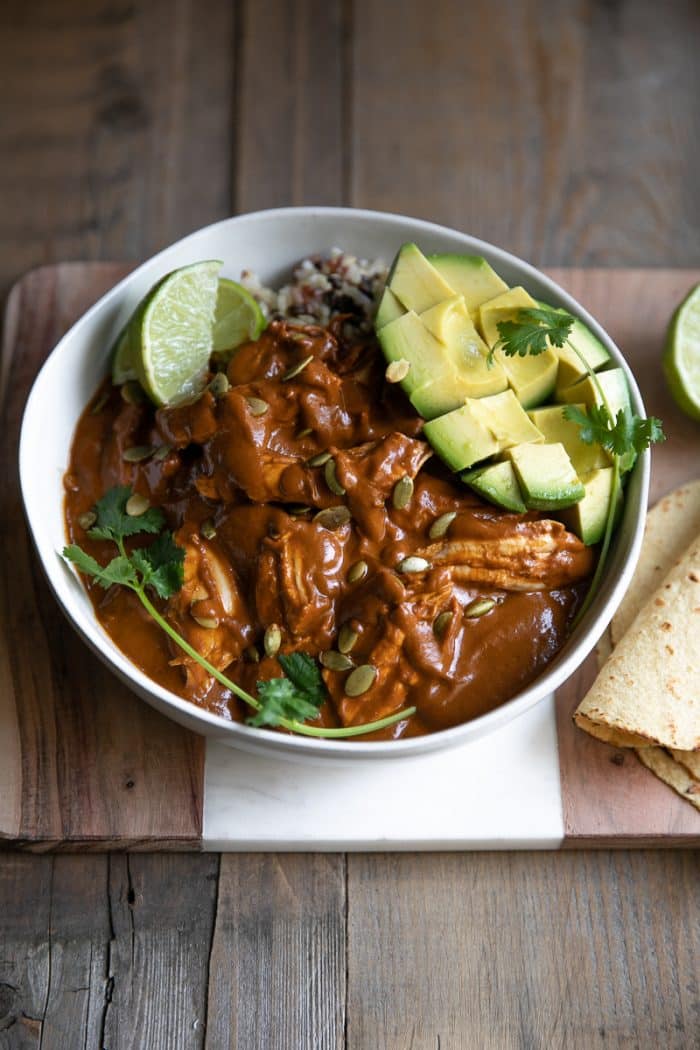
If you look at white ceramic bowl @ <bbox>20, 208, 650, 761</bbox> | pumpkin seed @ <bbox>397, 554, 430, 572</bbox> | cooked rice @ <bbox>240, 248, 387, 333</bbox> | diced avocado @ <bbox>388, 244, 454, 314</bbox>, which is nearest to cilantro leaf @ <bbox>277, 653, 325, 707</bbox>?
white ceramic bowl @ <bbox>20, 208, 650, 761</bbox>

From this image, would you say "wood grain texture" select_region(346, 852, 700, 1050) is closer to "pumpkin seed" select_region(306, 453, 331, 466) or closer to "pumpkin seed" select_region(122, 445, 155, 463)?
"pumpkin seed" select_region(306, 453, 331, 466)

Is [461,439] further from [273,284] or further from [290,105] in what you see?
[290,105]

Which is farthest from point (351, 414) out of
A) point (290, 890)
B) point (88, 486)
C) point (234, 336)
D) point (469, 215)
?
point (469, 215)

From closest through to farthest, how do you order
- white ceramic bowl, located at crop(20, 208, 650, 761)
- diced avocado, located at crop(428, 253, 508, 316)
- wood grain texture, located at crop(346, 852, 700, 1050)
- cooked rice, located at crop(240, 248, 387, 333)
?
white ceramic bowl, located at crop(20, 208, 650, 761), wood grain texture, located at crop(346, 852, 700, 1050), diced avocado, located at crop(428, 253, 508, 316), cooked rice, located at crop(240, 248, 387, 333)

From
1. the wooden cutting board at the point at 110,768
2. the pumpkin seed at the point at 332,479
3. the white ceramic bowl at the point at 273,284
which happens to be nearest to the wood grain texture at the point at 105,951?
the wooden cutting board at the point at 110,768

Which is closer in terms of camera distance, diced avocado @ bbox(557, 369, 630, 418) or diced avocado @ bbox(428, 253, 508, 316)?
diced avocado @ bbox(557, 369, 630, 418)

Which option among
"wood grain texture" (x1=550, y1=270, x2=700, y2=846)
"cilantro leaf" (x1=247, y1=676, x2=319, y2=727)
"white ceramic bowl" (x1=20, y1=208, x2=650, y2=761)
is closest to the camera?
"cilantro leaf" (x1=247, y1=676, x2=319, y2=727)

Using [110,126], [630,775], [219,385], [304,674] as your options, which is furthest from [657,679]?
[110,126]
